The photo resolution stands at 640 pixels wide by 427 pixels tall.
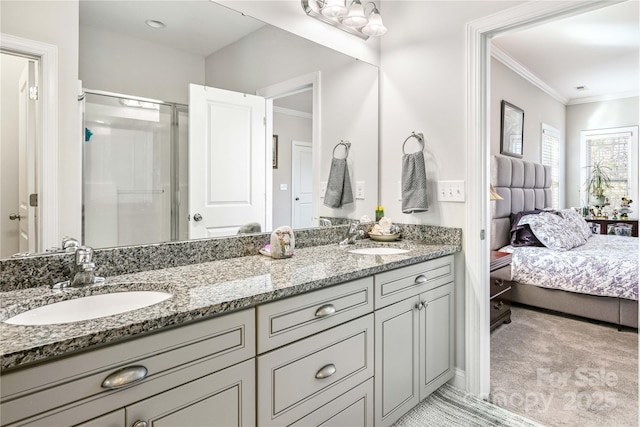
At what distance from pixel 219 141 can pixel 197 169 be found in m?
0.19

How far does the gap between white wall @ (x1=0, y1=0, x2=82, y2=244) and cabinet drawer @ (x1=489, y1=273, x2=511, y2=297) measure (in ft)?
8.92

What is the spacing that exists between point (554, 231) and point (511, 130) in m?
1.33

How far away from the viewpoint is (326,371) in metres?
1.38

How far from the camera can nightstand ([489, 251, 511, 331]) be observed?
2.94m

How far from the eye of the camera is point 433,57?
88.7 inches

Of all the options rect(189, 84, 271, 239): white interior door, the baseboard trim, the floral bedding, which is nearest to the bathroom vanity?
the baseboard trim

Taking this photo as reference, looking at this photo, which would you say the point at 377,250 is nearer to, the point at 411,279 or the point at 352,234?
the point at 352,234

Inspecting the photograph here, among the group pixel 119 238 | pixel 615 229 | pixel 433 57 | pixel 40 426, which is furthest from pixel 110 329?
pixel 615 229

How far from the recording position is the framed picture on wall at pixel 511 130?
4.18 meters

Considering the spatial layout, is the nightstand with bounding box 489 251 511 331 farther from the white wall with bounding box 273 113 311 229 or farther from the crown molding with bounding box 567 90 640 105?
the crown molding with bounding box 567 90 640 105

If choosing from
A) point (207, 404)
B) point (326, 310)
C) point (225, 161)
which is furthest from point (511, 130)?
point (207, 404)

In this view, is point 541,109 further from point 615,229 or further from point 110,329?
point 110,329

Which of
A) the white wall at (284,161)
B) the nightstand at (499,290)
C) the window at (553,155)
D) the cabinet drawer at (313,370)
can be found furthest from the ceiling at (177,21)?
the window at (553,155)

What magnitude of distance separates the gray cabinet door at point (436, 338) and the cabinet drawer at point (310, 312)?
488 mm
